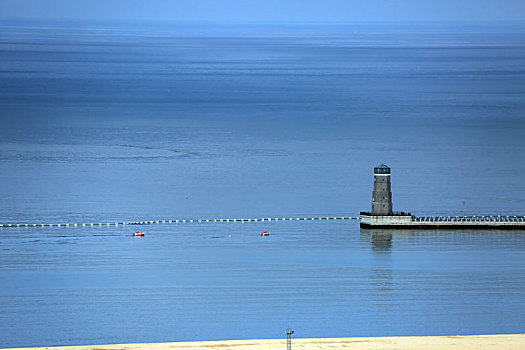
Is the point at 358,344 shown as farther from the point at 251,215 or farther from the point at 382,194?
the point at 251,215

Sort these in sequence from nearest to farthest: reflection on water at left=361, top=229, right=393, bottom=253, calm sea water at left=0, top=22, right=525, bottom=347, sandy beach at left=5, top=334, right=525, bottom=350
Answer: sandy beach at left=5, top=334, right=525, bottom=350 → calm sea water at left=0, top=22, right=525, bottom=347 → reflection on water at left=361, top=229, right=393, bottom=253

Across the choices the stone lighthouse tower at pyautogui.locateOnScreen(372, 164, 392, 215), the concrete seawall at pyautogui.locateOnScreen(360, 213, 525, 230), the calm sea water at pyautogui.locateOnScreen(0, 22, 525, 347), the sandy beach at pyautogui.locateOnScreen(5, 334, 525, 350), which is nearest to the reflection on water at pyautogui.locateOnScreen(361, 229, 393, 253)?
the calm sea water at pyautogui.locateOnScreen(0, 22, 525, 347)

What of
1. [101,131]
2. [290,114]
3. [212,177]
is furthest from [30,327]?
[290,114]

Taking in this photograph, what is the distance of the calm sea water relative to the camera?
159 feet

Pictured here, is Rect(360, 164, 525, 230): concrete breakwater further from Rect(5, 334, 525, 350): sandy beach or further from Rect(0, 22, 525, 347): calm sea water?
Rect(5, 334, 525, 350): sandy beach

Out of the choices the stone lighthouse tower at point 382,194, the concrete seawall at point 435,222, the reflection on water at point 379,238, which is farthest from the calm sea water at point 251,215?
the stone lighthouse tower at point 382,194

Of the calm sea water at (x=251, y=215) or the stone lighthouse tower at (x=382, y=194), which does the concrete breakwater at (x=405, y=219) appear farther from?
the calm sea water at (x=251, y=215)

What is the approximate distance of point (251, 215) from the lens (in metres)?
70.9

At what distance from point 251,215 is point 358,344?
28.5 m

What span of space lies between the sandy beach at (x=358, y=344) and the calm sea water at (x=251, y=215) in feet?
7.79

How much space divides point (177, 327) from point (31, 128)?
223 ft

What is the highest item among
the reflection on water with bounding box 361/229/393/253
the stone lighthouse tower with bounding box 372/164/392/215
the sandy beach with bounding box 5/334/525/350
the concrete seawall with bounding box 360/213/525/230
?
the stone lighthouse tower with bounding box 372/164/392/215

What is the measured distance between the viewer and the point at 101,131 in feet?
359

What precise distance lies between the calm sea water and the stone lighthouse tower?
5.71 feet
